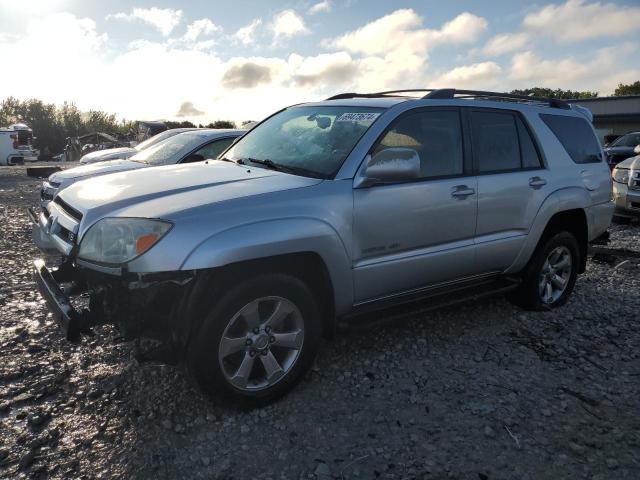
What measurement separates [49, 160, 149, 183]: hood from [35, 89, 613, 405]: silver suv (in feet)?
11.7

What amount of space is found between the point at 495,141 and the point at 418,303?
1461 mm

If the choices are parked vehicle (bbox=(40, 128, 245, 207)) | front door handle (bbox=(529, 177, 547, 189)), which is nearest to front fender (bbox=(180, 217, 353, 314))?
front door handle (bbox=(529, 177, 547, 189))

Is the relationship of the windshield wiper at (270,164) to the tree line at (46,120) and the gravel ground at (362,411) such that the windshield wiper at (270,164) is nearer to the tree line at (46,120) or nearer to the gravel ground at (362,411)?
the gravel ground at (362,411)

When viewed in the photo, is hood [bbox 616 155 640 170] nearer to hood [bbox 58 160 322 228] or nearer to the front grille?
hood [bbox 58 160 322 228]

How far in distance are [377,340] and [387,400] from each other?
0.81 metres

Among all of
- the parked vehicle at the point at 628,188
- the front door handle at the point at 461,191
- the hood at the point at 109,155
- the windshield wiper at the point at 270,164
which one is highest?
the hood at the point at 109,155

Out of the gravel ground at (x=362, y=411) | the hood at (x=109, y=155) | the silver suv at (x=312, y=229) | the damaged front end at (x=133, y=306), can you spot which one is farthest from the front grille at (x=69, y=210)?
the hood at (x=109, y=155)

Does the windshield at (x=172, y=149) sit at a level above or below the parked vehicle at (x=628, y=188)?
above

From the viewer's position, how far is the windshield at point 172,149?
6945 millimetres

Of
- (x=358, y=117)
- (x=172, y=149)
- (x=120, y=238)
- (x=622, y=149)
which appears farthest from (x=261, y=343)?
(x=622, y=149)

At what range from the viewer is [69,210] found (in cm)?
309

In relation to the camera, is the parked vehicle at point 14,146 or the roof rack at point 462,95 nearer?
the roof rack at point 462,95

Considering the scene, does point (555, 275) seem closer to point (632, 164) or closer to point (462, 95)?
point (462, 95)

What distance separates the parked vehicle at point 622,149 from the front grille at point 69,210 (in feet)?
44.9
